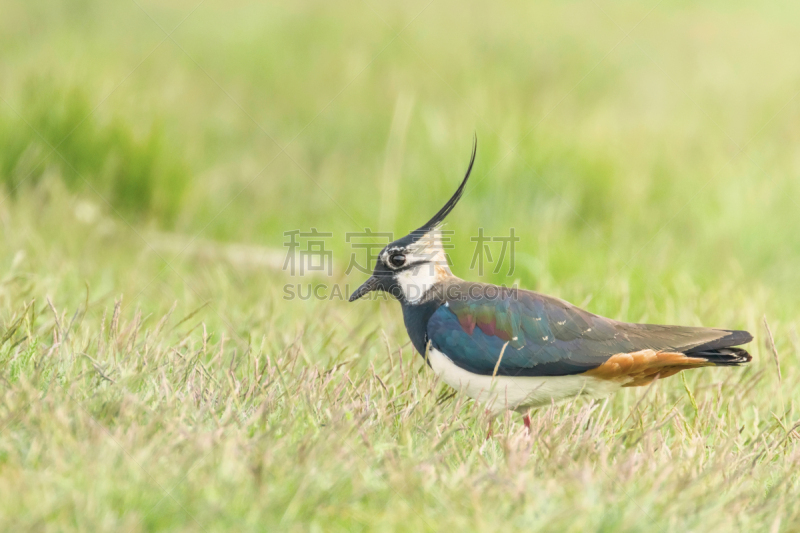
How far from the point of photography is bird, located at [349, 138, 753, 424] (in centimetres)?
339

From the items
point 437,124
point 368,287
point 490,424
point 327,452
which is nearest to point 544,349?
point 490,424

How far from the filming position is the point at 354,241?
6.25 m

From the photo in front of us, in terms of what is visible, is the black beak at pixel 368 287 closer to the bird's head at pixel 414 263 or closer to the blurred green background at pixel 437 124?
the bird's head at pixel 414 263

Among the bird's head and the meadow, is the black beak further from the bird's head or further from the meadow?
the meadow

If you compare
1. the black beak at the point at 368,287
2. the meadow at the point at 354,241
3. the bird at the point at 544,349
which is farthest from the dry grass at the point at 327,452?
the black beak at the point at 368,287

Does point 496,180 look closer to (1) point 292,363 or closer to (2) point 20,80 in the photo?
(1) point 292,363

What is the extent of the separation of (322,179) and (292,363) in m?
4.75

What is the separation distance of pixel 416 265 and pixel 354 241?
2.36m

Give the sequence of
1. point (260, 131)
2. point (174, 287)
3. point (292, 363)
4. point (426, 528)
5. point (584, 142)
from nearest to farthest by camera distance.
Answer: point (426, 528), point (292, 363), point (174, 287), point (584, 142), point (260, 131)

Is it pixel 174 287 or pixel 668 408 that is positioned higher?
pixel 174 287

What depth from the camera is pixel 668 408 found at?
146 inches

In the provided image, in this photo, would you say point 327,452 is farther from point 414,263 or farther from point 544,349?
point 414,263

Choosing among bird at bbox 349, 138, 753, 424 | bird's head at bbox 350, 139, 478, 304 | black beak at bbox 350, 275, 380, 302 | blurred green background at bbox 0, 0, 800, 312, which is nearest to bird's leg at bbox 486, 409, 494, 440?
bird at bbox 349, 138, 753, 424

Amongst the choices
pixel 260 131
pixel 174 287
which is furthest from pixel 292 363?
pixel 260 131
